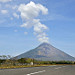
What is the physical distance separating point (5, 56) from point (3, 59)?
39.5 inches

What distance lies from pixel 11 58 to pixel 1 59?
10.1 feet

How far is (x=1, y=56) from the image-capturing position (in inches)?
2324

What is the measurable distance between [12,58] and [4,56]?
2946 mm

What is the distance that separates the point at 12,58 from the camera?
57.0 meters

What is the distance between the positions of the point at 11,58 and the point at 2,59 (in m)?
3.01

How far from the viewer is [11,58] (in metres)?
56.6

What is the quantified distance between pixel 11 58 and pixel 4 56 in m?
3.10

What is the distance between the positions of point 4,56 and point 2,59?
108cm

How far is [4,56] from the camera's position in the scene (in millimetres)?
58812

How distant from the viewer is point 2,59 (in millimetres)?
58125

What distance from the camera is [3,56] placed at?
58812mm

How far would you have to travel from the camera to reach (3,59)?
191 ft

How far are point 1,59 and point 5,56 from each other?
1.45 meters

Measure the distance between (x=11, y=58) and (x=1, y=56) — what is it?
3855mm
